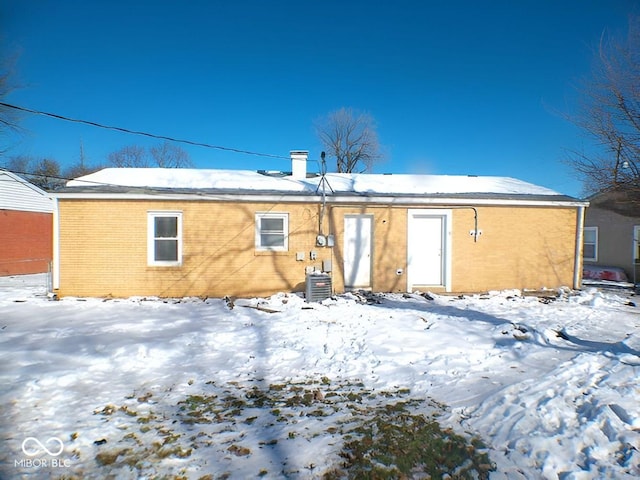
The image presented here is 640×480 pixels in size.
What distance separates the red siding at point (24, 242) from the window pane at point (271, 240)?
46.4ft

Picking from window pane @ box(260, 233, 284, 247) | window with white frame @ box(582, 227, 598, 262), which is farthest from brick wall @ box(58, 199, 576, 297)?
window with white frame @ box(582, 227, 598, 262)

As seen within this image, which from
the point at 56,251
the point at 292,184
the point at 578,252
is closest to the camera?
the point at 56,251

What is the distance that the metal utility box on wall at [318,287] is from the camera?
9.35 metres

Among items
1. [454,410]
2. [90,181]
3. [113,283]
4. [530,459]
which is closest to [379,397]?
[454,410]

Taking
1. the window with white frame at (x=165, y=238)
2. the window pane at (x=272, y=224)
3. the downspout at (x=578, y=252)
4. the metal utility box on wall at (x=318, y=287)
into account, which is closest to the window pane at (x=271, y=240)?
the window pane at (x=272, y=224)

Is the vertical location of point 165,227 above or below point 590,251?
above

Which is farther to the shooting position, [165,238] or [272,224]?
[272,224]

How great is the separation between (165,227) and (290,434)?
27.9 feet

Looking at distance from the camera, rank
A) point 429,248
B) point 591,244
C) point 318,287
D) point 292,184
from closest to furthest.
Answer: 1. point 318,287
2. point 429,248
3. point 292,184
4. point 591,244

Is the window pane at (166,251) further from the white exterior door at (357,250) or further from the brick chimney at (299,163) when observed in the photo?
the white exterior door at (357,250)

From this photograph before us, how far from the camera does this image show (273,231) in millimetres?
10398

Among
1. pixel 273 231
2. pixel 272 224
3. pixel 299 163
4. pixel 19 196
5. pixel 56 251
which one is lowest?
pixel 56 251

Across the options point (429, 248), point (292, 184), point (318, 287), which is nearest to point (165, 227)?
point (292, 184)

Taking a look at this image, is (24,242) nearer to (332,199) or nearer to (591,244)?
(332,199)
